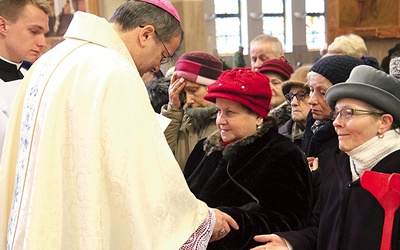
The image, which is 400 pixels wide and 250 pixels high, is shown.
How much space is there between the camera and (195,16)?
27.8 ft

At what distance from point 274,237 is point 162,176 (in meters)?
0.77

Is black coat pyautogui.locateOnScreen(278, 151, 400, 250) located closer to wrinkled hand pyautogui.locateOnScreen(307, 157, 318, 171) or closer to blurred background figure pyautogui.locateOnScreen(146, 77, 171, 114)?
wrinkled hand pyautogui.locateOnScreen(307, 157, 318, 171)

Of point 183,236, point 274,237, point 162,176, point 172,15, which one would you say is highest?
point 172,15

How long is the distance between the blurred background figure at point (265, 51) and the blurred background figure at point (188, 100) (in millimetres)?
1618

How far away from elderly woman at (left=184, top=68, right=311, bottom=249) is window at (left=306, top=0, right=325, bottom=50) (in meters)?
12.7

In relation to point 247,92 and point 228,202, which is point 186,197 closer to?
point 228,202

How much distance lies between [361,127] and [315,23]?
13728 mm

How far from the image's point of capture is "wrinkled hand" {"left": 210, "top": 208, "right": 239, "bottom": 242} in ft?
9.40

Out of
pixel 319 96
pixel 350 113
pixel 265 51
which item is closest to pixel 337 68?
pixel 319 96

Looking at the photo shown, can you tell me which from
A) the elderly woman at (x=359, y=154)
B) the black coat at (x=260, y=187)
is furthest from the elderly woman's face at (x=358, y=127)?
the black coat at (x=260, y=187)

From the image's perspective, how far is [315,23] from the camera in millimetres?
16172

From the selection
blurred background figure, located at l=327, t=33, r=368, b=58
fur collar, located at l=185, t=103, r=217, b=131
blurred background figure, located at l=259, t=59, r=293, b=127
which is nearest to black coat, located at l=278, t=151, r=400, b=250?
fur collar, located at l=185, t=103, r=217, b=131

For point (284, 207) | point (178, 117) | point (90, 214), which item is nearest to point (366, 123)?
point (284, 207)

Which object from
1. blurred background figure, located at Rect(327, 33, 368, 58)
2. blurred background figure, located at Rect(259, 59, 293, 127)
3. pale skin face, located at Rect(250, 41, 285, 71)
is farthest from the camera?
pale skin face, located at Rect(250, 41, 285, 71)
